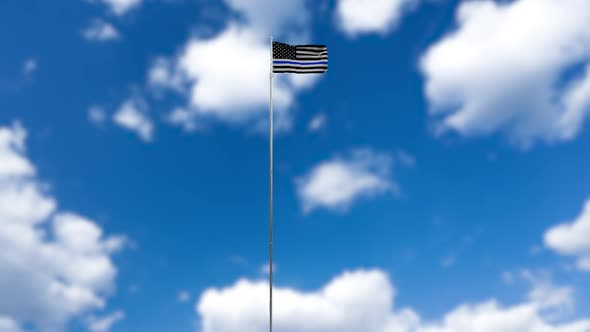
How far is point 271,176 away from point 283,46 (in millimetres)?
7669

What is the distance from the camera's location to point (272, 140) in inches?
1286

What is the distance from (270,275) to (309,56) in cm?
1227

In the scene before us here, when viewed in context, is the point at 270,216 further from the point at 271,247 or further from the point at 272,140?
the point at 272,140

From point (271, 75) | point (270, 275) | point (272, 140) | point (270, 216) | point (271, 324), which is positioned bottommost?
point (271, 324)

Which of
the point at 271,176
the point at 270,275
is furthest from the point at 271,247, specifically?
the point at 271,176

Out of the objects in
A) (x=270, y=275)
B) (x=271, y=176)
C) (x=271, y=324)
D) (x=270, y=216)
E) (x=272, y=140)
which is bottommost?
(x=271, y=324)

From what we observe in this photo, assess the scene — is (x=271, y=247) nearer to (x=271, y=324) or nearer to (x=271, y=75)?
(x=271, y=324)

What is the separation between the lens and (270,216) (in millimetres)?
30797

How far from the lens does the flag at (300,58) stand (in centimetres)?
3381

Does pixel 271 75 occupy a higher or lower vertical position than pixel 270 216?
higher

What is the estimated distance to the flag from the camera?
111ft

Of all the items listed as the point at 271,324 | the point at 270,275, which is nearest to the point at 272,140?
the point at 270,275

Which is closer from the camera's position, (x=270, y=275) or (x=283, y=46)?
(x=270, y=275)

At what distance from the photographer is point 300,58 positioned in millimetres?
33969
